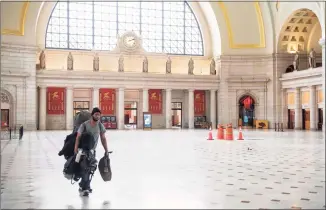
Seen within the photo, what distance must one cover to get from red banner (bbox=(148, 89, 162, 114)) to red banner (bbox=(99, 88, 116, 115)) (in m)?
3.88

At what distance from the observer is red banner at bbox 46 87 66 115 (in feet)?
139

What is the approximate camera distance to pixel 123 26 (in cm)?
4666

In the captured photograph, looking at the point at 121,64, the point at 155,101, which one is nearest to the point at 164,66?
the point at 155,101

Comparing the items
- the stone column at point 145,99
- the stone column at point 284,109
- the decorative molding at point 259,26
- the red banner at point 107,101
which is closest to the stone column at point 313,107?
the stone column at point 284,109

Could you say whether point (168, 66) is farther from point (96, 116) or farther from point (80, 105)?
point (96, 116)

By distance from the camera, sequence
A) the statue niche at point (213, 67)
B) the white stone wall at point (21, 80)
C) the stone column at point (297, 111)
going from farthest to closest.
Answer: the statue niche at point (213, 67), the stone column at point (297, 111), the white stone wall at point (21, 80)

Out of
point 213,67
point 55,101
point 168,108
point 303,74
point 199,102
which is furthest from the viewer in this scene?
point 199,102

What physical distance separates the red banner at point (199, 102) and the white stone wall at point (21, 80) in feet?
54.0

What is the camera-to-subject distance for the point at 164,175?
Result: 10.5 m

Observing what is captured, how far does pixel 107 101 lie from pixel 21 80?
28.1 ft

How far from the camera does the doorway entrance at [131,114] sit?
152 ft

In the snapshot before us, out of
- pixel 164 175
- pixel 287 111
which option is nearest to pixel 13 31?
pixel 287 111

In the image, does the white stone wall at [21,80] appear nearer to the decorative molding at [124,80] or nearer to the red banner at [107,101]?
the decorative molding at [124,80]

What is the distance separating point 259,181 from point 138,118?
36.4 m
